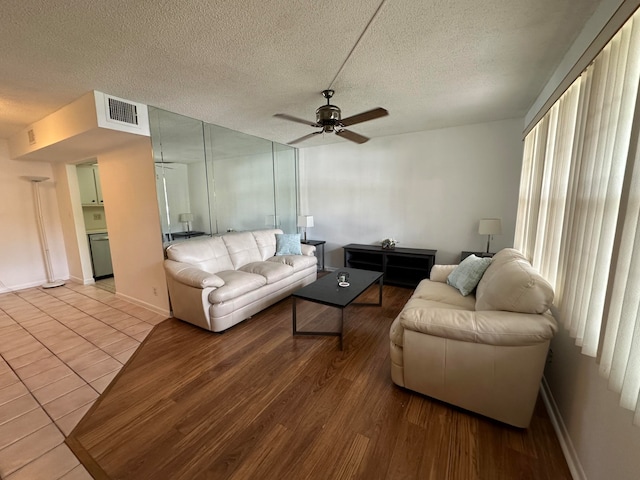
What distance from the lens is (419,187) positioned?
4.27 m

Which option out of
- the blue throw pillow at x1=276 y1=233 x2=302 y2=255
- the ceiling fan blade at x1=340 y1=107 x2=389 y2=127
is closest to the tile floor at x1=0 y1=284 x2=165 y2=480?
the blue throw pillow at x1=276 y1=233 x2=302 y2=255

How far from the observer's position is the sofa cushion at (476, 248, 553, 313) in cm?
155

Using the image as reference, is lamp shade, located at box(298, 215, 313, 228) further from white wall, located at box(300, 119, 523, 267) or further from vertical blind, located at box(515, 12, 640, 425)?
vertical blind, located at box(515, 12, 640, 425)

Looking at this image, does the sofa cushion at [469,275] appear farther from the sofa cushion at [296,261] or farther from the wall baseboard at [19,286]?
the wall baseboard at [19,286]

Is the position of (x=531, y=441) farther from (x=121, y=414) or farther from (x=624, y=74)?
A: (x=121, y=414)

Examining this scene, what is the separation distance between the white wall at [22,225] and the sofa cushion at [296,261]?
4.23 m

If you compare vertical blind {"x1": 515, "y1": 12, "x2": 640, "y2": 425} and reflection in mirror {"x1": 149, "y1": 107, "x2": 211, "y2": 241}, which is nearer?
vertical blind {"x1": 515, "y1": 12, "x2": 640, "y2": 425}

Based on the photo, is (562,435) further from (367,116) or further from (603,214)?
(367,116)

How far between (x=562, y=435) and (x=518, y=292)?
0.84 m

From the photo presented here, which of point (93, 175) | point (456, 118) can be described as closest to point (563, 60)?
point (456, 118)

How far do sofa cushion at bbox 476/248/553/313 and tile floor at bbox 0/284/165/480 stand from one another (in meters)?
2.61

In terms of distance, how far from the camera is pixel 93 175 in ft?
16.9

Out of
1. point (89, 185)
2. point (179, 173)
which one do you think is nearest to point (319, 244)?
point (179, 173)

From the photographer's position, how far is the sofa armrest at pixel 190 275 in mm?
2742
